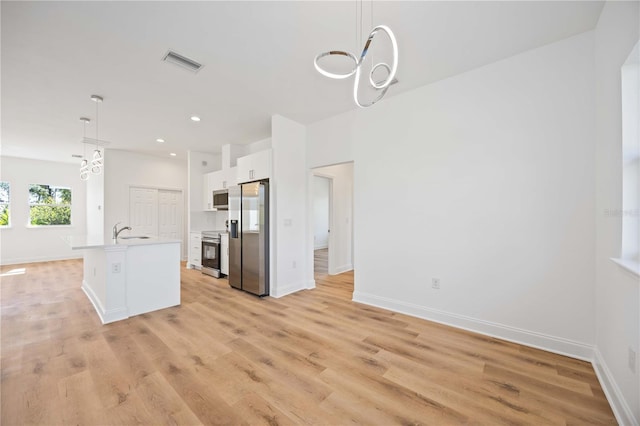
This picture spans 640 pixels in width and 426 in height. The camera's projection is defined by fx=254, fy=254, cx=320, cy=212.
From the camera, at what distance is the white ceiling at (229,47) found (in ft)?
6.50

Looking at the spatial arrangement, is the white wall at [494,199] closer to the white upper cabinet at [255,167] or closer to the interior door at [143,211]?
the white upper cabinet at [255,167]

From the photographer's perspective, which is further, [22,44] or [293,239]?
[293,239]

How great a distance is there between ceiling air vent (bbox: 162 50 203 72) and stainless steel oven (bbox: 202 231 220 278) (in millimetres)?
3372

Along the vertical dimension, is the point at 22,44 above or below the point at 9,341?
above

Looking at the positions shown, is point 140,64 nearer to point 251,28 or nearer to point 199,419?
point 251,28

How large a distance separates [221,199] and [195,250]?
139cm

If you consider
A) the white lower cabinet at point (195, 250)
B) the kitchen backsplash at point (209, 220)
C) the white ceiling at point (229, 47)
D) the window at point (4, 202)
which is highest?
the white ceiling at point (229, 47)

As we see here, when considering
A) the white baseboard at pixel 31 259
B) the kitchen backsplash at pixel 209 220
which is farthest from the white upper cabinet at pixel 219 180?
the white baseboard at pixel 31 259

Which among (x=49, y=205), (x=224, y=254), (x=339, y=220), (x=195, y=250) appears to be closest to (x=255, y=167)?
(x=224, y=254)

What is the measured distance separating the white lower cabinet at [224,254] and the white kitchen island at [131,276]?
4.96 feet

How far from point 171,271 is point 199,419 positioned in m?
2.41

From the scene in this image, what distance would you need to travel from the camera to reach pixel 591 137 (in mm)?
2191

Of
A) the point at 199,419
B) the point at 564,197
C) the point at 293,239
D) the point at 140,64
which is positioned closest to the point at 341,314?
the point at 293,239

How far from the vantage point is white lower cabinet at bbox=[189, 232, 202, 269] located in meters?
5.90
